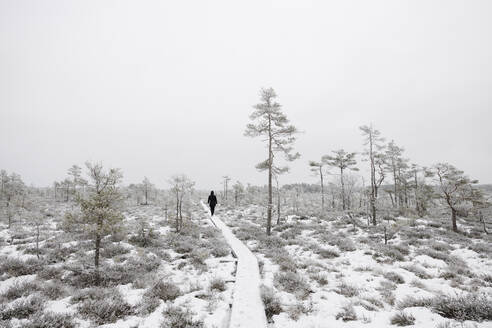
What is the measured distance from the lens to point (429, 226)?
19.7m

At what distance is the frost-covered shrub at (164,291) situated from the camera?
7786mm

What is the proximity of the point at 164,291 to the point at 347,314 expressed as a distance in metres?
6.25

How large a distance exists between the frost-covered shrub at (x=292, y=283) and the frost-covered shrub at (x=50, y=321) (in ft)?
22.0

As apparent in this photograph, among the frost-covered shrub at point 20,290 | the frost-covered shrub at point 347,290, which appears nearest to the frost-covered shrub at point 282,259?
the frost-covered shrub at point 347,290

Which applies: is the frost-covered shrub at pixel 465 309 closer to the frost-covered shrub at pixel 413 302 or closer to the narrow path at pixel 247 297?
the frost-covered shrub at pixel 413 302

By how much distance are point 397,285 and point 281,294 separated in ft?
15.9

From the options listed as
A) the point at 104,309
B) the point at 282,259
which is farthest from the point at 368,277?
the point at 104,309

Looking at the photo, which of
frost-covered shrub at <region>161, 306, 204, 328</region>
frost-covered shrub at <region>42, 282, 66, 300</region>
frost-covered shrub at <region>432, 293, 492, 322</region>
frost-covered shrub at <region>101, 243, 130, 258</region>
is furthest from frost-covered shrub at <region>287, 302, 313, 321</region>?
frost-covered shrub at <region>101, 243, 130, 258</region>

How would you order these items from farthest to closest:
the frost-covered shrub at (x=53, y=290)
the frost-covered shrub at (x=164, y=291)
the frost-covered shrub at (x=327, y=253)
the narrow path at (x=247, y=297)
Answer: the frost-covered shrub at (x=327, y=253) → the frost-covered shrub at (x=164, y=291) → the frost-covered shrub at (x=53, y=290) → the narrow path at (x=247, y=297)

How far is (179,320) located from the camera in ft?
20.2

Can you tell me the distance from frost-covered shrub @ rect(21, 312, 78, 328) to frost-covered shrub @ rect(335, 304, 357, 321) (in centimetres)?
757

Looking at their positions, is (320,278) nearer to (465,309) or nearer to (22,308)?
(465,309)

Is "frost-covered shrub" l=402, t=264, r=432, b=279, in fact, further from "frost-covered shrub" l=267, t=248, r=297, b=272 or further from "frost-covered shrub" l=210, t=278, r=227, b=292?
"frost-covered shrub" l=210, t=278, r=227, b=292

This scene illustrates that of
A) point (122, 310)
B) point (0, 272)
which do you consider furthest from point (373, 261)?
point (0, 272)
